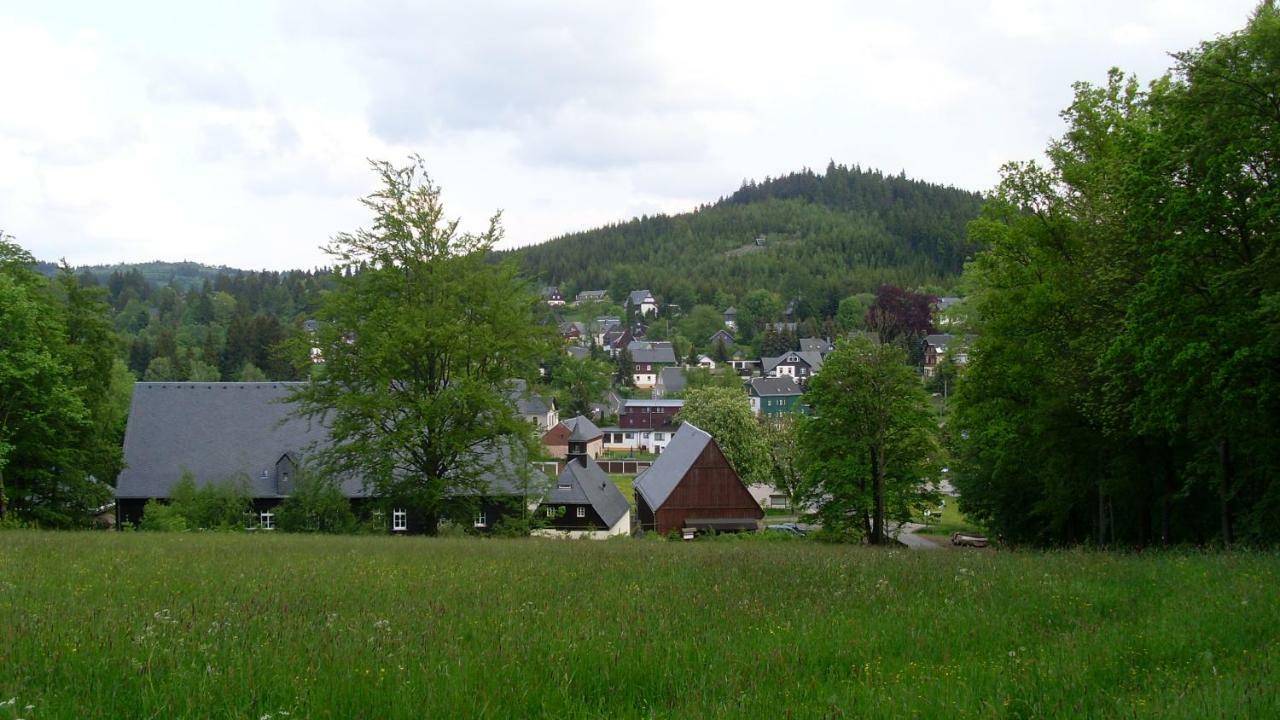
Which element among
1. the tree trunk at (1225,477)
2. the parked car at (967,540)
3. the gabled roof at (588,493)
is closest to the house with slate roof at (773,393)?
the gabled roof at (588,493)

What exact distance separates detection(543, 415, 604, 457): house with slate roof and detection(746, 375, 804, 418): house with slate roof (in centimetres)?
3321

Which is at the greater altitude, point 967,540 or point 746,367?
point 746,367

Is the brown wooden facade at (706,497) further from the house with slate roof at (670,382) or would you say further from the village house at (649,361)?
the village house at (649,361)

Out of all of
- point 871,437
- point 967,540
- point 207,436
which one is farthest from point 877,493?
point 207,436

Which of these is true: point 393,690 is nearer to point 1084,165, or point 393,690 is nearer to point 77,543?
point 77,543

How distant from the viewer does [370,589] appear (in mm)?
9375

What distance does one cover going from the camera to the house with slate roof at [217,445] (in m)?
41.9

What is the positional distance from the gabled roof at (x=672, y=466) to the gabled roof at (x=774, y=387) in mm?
69875

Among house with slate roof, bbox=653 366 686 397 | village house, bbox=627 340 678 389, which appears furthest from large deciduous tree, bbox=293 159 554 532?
village house, bbox=627 340 678 389

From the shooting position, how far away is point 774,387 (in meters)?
133

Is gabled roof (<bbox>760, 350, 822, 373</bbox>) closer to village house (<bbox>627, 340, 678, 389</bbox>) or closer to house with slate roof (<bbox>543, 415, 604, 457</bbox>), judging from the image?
village house (<bbox>627, 340, 678, 389</bbox>)

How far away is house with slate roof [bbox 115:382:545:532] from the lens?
4191 centimetres

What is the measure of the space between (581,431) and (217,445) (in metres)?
57.7

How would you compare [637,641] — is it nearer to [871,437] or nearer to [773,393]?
[871,437]
